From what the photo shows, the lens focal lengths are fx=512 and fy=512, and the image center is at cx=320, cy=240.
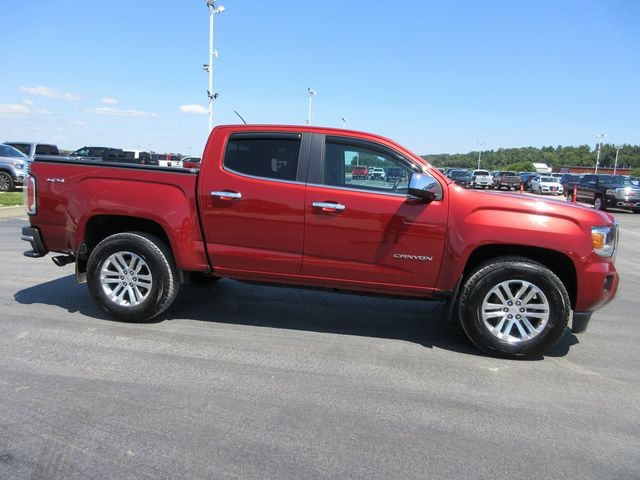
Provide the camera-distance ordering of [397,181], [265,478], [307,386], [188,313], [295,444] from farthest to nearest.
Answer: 1. [188,313]
2. [397,181]
3. [307,386]
4. [295,444]
5. [265,478]

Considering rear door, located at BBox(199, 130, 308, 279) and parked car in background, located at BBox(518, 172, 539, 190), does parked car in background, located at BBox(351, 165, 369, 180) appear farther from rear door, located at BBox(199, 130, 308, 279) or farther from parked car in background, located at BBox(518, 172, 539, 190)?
parked car in background, located at BBox(518, 172, 539, 190)

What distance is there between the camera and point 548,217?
14.4 feet

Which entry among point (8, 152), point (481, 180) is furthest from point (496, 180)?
point (8, 152)

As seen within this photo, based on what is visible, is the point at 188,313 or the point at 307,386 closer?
the point at 307,386

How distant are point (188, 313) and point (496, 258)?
127 inches

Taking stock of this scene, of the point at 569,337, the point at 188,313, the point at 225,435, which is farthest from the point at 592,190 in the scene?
the point at 225,435

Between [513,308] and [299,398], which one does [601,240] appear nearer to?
[513,308]

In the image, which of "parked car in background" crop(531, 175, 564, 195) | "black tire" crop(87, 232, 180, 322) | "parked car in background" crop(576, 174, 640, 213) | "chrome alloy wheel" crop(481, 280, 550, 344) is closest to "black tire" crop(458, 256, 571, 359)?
"chrome alloy wheel" crop(481, 280, 550, 344)

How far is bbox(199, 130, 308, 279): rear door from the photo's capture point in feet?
15.4

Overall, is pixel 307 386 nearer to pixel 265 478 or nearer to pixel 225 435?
pixel 225 435

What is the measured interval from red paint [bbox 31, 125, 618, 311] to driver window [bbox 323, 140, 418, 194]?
0.35 feet

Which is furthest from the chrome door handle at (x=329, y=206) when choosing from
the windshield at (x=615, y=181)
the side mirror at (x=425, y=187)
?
the windshield at (x=615, y=181)

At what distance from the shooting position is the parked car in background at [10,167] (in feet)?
63.0

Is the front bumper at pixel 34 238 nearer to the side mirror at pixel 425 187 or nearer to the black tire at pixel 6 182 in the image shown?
the side mirror at pixel 425 187
